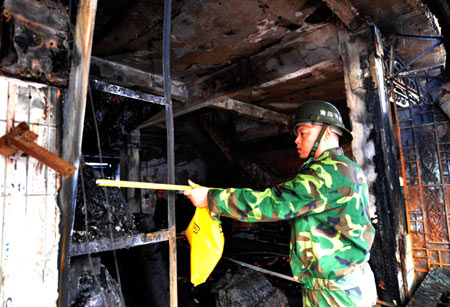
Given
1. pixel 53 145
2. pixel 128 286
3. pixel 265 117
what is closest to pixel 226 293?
pixel 128 286

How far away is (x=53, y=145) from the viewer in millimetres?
1486

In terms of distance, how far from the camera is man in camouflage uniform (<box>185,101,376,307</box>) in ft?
5.86

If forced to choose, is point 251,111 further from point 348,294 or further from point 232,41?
point 348,294

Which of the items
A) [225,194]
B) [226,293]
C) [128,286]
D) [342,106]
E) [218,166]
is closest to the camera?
[225,194]

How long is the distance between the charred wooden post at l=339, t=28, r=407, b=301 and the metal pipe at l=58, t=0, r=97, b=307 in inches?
118

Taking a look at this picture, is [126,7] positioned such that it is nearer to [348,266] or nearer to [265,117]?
[348,266]

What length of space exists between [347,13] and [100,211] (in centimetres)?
338

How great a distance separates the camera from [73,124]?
1.50 metres

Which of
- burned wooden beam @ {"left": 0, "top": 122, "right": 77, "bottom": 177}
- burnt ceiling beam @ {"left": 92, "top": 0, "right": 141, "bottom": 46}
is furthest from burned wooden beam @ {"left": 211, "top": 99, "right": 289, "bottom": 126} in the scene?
burned wooden beam @ {"left": 0, "top": 122, "right": 77, "bottom": 177}

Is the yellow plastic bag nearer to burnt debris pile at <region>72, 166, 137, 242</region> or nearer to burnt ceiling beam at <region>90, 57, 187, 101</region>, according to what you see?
burnt debris pile at <region>72, 166, 137, 242</region>

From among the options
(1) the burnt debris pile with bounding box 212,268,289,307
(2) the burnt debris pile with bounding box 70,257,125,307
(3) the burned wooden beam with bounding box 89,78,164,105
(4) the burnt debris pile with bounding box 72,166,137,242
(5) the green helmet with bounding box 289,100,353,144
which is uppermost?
(3) the burned wooden beam with bounding box 89,78,164,105

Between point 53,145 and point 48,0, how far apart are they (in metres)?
0.81

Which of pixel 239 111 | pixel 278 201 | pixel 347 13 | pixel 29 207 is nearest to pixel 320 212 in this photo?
pixel 278 201

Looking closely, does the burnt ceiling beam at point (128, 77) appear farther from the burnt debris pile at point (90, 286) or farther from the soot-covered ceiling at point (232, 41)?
the burnt debris pile at point (90, 286)
